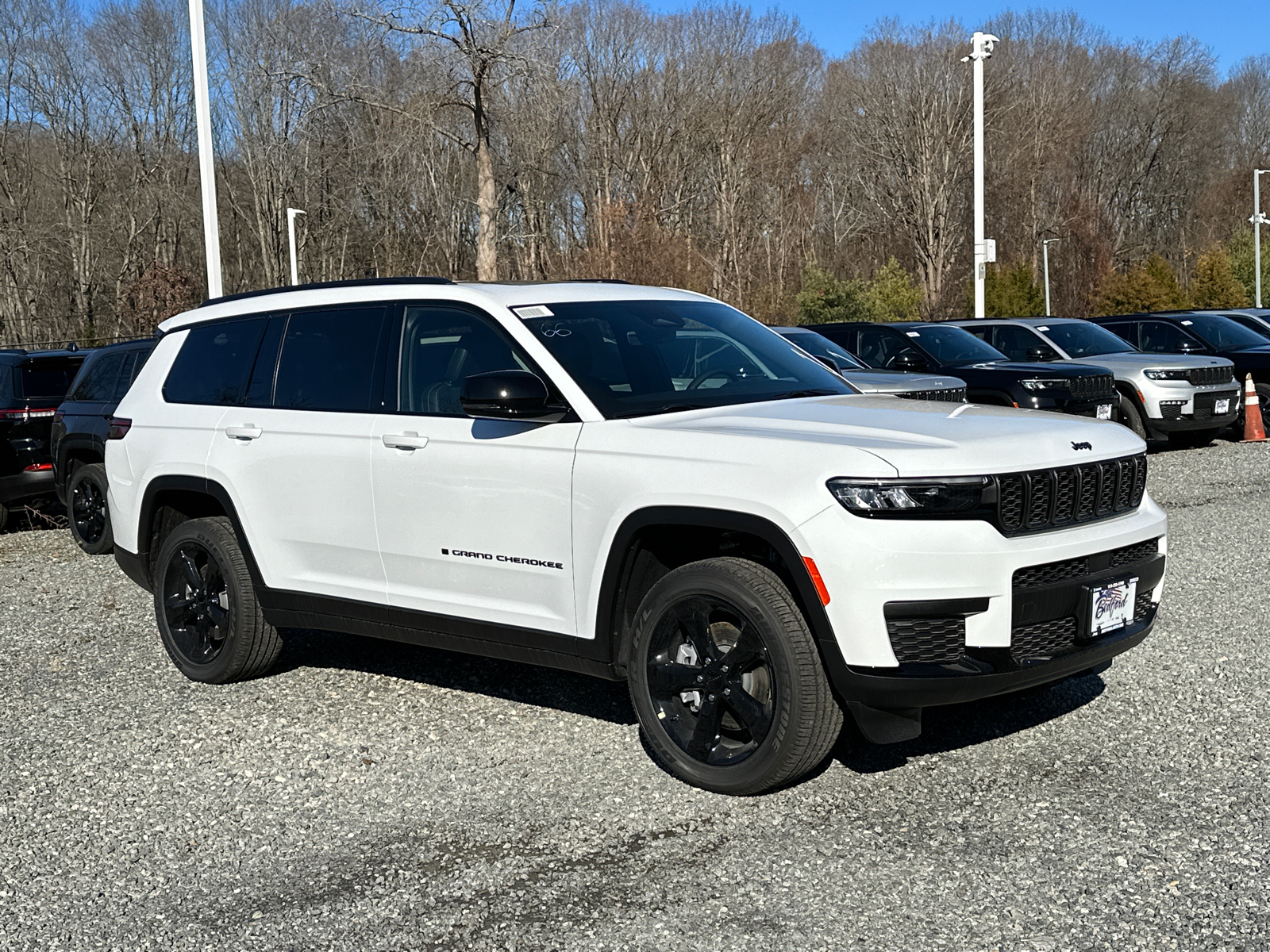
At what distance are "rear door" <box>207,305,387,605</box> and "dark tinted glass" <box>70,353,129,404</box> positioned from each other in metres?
6.35

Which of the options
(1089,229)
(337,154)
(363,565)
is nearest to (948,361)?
(363,565)

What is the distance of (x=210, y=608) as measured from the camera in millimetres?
6652

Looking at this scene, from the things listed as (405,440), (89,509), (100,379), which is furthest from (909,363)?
(405,440)

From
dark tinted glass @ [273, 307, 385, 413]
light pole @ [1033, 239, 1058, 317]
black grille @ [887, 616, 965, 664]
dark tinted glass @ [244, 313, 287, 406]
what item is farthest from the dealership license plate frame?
light pole @ [1033, 239, 1058, 317]

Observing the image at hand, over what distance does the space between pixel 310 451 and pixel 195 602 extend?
1.32 m

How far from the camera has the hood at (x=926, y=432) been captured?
4.41 metres

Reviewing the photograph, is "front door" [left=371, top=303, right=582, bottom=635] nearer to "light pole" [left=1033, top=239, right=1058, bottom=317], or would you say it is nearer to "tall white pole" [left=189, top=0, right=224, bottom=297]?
"tall white pole" [left=189, top=0, right=224, bottom=297]

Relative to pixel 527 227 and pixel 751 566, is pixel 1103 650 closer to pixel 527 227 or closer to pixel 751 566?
pixel 751 566

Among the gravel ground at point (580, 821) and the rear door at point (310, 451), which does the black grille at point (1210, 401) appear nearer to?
the gravel ground at point (580, 821)

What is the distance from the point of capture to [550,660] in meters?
5.28

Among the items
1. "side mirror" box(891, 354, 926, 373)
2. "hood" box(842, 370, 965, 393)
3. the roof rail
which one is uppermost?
the roof rail

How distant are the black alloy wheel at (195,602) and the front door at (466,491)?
1.34m

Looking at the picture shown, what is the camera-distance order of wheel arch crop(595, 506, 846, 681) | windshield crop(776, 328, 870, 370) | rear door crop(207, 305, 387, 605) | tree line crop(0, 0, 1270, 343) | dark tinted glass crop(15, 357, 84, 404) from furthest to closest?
1. tree line crop(0, 0, 1270, 343)
2. windshield crop(776, 328, 870, 370)
3. dark tinted glass crop(15, 357, 84, 404)
4. rear door crop(207, 305, 387, 605)
5. wheel arch crop(595, 506, 846, 681)

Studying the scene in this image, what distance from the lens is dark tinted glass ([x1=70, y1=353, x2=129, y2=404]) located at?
12.2 m
